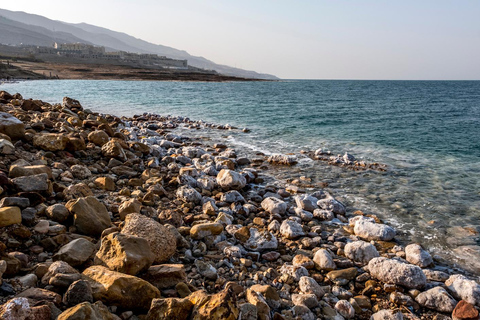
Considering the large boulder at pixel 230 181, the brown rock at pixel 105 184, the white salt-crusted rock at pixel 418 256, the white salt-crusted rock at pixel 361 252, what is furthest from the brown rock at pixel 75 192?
the white salt-crusted rock at pixel 418 256

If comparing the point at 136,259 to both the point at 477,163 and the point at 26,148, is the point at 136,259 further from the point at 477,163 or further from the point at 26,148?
the point at 477,163

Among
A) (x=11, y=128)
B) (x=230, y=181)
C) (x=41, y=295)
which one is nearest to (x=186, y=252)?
(x=41, y=295)

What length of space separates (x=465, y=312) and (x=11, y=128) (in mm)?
9976

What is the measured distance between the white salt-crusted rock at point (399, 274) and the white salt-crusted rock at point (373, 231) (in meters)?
1.26

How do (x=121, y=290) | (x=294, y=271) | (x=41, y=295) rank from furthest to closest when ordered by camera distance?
(x=294, y=271)
(x=121, y=290)
(x=41, y=295)

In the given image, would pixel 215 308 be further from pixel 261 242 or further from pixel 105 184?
pixel 105 184

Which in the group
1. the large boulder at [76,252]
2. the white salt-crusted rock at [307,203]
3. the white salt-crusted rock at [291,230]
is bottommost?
the white salt-crusted rock at [291,230]

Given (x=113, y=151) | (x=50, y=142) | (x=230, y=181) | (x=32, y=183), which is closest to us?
(x=32, y=183)

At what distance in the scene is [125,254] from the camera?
3.39 metres

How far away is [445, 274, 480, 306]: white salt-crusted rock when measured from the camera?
4.31 metres

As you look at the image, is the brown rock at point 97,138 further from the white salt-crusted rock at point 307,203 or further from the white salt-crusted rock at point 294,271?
the white salt-crusted rock at point 294,271

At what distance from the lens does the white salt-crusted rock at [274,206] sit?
692 cm

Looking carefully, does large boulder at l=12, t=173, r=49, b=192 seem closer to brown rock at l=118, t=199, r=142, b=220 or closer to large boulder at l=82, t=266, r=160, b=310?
brown rock at l=118, t=199, r=142, b=220

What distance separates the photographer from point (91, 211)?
15.2ft
